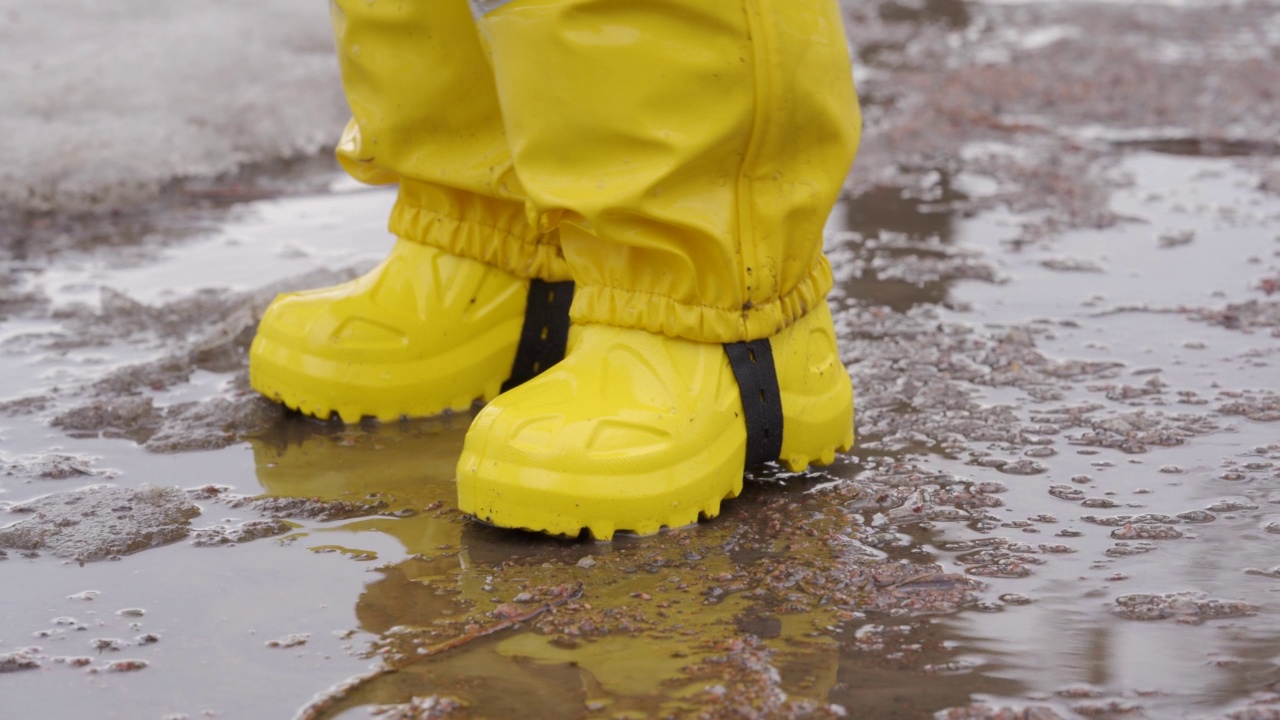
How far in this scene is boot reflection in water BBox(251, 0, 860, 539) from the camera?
1.43 m

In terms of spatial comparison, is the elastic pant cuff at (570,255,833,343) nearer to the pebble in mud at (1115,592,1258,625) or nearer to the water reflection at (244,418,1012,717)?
the water reflection at (244,418,1012,717)

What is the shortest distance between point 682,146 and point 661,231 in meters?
0.10

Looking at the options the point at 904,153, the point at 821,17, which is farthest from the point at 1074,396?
the point at 904,153

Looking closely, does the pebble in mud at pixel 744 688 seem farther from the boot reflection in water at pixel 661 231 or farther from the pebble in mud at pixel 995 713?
the boot reflection in water at pixel 661 231

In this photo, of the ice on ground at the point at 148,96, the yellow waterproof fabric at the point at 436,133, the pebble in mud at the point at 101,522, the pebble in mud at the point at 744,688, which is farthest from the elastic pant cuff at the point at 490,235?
the ice on ground at the point at 148,96

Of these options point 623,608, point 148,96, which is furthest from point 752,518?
point 148,96

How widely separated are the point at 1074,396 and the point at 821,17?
66 cm

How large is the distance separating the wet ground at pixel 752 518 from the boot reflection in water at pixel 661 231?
73 millimetres

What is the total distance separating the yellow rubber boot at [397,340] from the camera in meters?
1.80

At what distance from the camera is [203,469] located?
5.46 feet

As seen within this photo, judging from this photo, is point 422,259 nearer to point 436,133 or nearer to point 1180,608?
point 436,133

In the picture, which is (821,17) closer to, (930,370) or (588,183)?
(588,183)

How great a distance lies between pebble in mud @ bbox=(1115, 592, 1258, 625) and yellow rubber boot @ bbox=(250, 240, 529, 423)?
34.9 inches

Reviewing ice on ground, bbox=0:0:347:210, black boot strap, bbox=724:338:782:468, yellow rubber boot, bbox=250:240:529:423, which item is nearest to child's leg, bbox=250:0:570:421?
yellow rubber boot, bbox=250:240:529:423
